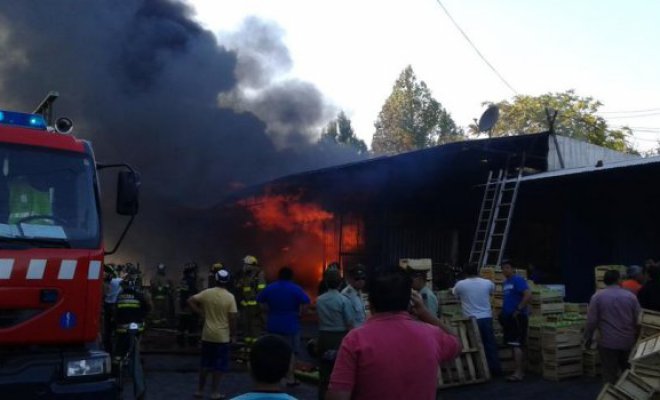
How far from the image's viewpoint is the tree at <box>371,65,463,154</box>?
49.2 metres

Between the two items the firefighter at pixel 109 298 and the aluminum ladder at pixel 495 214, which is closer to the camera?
the firefighter at pixel 109 298

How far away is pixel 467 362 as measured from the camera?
29.0 ft

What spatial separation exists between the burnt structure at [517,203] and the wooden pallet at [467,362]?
448 centimetres

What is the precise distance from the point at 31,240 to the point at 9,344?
73cm

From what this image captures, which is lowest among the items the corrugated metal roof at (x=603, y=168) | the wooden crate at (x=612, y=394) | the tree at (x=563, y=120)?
the wooden crate at (x=612, y=394)

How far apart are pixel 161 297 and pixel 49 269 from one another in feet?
32.3

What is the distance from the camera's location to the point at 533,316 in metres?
10.1

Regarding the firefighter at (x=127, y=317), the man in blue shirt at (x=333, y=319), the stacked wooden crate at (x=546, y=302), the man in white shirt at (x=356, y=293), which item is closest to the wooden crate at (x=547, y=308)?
the stacked wooden crate at (x=546, y=302)

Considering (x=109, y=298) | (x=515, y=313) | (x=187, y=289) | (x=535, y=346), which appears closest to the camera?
(x=515, y=313)

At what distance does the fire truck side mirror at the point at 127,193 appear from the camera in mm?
5438

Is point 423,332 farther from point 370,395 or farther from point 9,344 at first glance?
point 9,344

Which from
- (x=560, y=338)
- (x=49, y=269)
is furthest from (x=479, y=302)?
(x=49, y=269)

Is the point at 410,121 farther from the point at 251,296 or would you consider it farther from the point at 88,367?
the point at 88,367

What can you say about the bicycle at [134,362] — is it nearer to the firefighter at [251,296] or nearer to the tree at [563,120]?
the firefighter at [251,296]
